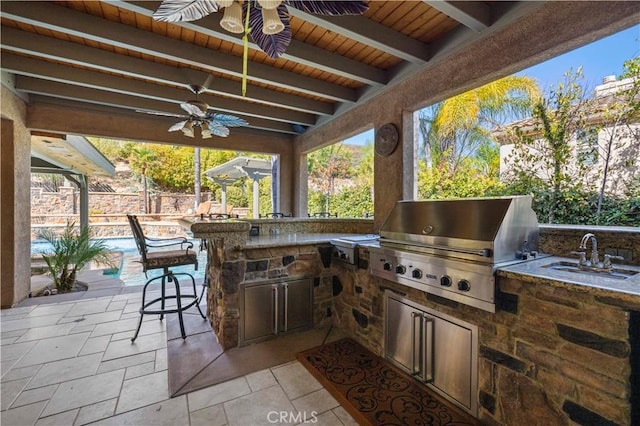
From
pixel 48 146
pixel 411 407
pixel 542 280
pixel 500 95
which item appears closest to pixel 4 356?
pixel 411 407

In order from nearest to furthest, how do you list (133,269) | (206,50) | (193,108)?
(206,50) → (193,108) → (133,269)

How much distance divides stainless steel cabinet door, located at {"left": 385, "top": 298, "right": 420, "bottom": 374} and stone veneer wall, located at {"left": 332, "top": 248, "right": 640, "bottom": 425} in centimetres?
34

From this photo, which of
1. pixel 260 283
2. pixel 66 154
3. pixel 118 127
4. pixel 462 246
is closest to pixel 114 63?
pixel 118 127

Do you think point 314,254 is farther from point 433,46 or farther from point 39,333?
point 39,333

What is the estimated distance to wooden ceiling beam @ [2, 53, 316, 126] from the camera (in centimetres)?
301

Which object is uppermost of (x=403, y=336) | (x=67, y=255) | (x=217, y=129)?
(x=217, y=129)

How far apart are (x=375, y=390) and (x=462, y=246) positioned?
124cm

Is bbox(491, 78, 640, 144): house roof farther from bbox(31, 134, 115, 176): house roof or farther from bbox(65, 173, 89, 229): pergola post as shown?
bbox(65, 173, 89, 229): pergola post

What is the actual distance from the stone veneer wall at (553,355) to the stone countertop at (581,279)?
0.03 meters

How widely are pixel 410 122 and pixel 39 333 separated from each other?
180 inches

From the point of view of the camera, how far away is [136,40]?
2.52m

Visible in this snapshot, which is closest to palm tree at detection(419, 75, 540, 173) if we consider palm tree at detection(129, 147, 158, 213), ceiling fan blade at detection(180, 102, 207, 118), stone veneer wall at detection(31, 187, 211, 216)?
ceiling fan blade at detection(180, 102, 207, 118)

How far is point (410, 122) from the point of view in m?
3.02

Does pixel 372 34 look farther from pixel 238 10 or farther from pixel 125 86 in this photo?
pixel 125 86
